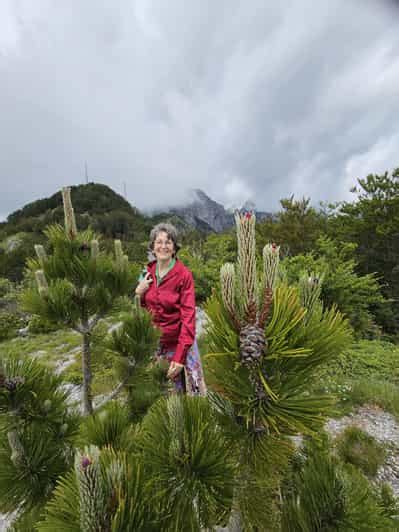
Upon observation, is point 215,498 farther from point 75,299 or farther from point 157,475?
point 75,299

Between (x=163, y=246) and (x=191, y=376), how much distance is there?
1144 millimetres

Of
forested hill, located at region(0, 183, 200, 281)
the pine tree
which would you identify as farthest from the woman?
forested hill, located at region(0, 183, 200, 281)

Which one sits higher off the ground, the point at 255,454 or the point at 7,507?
the point at 255,454

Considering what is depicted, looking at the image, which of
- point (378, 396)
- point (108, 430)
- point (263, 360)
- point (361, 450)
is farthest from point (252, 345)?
point (378, 396)

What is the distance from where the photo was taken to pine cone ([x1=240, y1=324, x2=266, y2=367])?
22.6 inches

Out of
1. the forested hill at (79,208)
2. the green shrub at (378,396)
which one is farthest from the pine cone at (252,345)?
the forested hill at (79,208)

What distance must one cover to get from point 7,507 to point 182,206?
172 meters

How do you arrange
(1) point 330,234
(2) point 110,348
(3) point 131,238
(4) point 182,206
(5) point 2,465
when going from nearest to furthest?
(5) point 2,465 → (2) point 110,348 → (1) point 330,234 → (3) point 131,238 → (4) point 182,206

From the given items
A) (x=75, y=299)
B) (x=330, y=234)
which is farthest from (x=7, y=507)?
(x=330, y=234)

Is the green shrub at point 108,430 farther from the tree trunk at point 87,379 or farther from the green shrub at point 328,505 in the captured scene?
the tree trunk at point 87,379

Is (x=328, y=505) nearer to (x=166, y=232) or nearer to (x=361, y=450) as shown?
(x=166, y=232)

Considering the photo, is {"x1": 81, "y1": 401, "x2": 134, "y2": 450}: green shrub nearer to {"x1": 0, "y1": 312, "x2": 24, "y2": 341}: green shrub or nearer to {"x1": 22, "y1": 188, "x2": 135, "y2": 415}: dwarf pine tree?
{"x1": 22, "y1": 188, "x2": 135, "y2": 415}: dwarf pine tree

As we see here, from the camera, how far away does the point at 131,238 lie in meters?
56.5

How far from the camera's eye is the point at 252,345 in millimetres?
576
